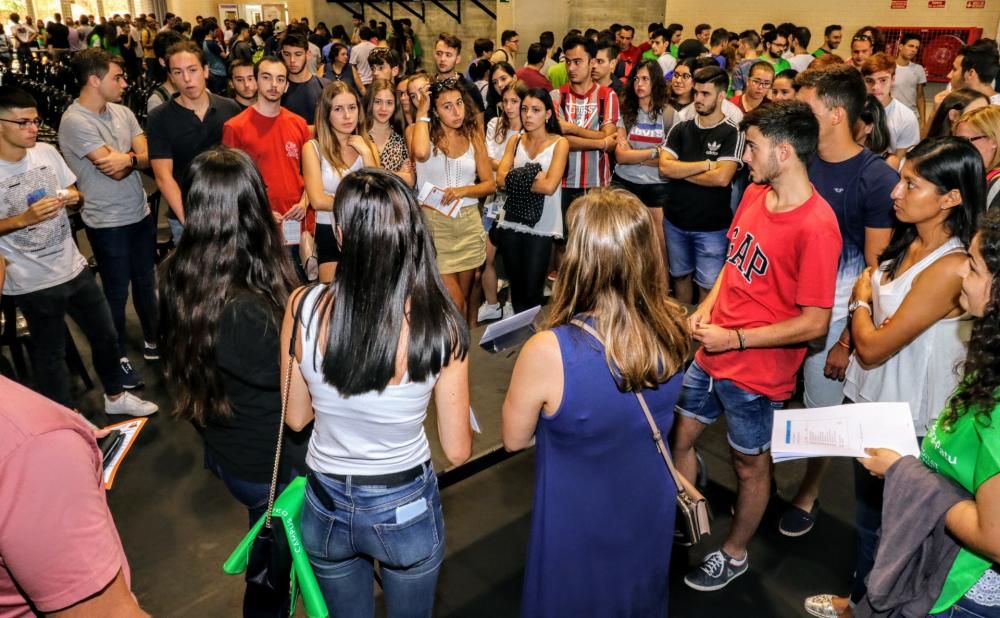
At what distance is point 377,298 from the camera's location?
1.57m

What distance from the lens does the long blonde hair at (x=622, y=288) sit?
1.61m

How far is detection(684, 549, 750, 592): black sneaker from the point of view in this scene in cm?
264

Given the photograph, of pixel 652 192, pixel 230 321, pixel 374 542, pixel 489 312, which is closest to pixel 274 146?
pixel 489 312

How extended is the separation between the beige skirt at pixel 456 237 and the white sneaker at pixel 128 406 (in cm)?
182

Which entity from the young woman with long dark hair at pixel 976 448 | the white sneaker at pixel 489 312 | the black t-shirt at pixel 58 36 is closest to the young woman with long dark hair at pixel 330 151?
the white sneaker at pixel 489 312

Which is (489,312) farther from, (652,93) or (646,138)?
(652,93)

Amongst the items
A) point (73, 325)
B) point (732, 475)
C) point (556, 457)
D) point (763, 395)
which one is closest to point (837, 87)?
point (763, 395)

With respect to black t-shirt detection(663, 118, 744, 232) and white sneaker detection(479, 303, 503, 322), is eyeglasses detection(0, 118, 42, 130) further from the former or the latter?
black t-shirt detection(663, 118, 744, 232)

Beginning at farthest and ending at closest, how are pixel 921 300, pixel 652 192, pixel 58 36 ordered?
pixel 58 36
pixel 652 192
pixel 921 300

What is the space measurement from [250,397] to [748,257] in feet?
5.60

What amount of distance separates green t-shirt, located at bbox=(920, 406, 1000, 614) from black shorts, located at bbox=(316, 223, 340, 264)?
10.0ft

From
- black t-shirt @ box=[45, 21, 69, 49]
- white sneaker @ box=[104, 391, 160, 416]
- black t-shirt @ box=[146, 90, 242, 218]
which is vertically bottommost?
white sneaker @ box=[104, 391, 160, 416]

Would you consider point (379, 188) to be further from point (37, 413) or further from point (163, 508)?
point (163, 508)

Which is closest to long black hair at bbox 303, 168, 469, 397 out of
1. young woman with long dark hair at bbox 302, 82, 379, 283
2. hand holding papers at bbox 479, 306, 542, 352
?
hand holding papers at bbox 479, 306, 542, 352
